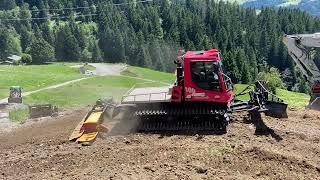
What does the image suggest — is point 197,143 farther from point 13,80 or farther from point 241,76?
point 241,76

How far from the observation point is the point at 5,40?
155500mm

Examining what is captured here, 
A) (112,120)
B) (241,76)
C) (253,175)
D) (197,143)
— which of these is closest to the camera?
(253,175)

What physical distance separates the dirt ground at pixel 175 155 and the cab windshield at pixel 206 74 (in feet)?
6.51

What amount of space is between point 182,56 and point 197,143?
4298 mm

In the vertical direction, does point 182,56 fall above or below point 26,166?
above

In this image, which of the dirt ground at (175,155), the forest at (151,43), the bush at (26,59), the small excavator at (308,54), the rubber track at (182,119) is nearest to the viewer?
the dirt ground at (175,155)

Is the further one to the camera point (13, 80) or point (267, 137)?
point (13, 80)

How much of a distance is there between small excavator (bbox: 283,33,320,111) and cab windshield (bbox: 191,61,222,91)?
19.1 ft

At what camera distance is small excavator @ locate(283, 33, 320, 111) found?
24281 millimetres

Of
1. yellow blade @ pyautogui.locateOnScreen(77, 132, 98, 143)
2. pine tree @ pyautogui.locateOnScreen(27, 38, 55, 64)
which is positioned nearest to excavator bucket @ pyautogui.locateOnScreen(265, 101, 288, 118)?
yellow blade @ pyautogui.locateOnScreen(77, 132, 98, 143)

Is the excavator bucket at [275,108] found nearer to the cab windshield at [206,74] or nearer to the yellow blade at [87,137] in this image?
the cab windshield at [206,74]

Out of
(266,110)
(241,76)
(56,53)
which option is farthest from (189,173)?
(56,53)

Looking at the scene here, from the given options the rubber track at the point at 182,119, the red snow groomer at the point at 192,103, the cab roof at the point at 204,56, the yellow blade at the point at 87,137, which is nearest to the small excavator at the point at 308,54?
the red snow groomer at the point at 192,103

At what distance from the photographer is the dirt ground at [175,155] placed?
16.1 meters
